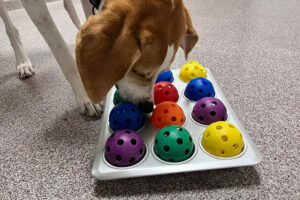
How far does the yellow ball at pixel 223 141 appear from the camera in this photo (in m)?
0.72

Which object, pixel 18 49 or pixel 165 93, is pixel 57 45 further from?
pixel 18 49

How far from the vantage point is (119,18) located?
651mm

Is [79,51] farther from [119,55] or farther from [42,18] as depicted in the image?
[42,18]

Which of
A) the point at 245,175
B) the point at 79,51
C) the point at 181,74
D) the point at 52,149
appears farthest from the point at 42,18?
the point at 245,175

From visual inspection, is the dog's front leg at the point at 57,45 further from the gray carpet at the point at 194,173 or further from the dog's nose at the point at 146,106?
the dog's nose at the point at 146,106

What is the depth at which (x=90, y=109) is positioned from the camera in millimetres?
1031

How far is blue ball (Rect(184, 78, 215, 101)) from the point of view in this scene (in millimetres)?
973

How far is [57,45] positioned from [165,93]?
464 mm

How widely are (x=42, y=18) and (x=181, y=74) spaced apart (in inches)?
24.3

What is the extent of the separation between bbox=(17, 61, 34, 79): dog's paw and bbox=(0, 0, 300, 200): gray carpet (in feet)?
0.13

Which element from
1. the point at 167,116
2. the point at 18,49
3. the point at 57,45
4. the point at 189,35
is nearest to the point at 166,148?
the point at 167,116

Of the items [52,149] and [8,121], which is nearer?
[52,149]

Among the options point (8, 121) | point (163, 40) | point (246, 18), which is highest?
point (163, 40)

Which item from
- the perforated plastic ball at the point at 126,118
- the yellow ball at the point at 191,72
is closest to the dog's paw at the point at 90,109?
the perforated plastic ball at the point at 126,118
